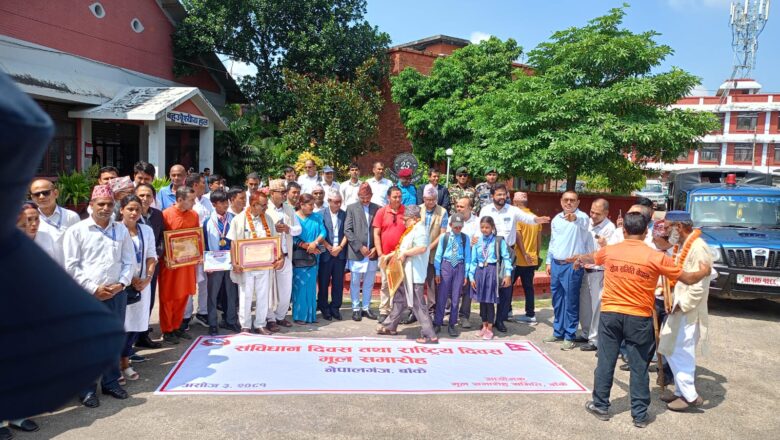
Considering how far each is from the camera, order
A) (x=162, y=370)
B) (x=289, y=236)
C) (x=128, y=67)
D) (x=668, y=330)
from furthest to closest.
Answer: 1. (x=128, y=67)
2. (x=289, y=236)
3. (x=162, y=370)
4. (x=668, y=330)

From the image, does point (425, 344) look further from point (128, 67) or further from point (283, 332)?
point (128, 67)

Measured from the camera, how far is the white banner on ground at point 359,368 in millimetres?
5324

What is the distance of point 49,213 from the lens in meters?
5.15

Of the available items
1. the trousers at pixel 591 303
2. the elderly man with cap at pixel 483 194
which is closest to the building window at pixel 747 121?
the elderly man with cap at pixel 483 194

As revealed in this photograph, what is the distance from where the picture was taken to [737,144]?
1907 inches

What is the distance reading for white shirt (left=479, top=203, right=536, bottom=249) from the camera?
7.75m

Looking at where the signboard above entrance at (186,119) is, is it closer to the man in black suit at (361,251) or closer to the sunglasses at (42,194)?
the man in black suit at (361,251)

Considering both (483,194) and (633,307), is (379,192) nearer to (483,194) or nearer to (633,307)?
(483,194)

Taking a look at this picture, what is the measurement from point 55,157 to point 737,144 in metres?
51.8

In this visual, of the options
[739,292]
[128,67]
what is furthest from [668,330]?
[128,67]

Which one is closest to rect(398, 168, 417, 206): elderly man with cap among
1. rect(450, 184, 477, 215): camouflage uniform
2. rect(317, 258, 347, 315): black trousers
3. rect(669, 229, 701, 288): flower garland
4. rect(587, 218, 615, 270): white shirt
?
rect(450, 184, 477, 215): camouflage uniform

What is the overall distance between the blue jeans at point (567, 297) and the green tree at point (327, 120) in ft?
45.0

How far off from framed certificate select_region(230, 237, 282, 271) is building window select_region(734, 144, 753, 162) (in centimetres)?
5246

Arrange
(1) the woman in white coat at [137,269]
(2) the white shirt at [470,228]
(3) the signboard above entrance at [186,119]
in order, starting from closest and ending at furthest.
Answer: (1) the woman in white coat at [137,269] → (2) the white shirt at [470,228] → (3) the signboard above entrance at [186,119]
